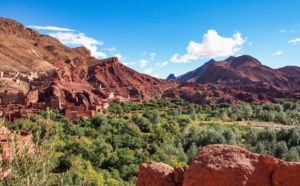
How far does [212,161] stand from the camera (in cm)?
512

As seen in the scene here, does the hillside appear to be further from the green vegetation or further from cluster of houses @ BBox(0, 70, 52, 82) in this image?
cluster of houses @ BBox(0, 70, 52, 82)

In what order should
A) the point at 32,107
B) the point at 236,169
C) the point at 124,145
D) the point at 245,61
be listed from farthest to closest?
the point at 245,61 < the point at 32,107 < the point at 124,145 < the point at 236,169

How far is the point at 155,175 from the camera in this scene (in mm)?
6023

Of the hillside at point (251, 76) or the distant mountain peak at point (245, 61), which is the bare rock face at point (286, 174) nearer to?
the hillside at point (251, 76)

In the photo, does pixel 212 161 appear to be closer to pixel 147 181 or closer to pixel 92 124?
pixel 147 181

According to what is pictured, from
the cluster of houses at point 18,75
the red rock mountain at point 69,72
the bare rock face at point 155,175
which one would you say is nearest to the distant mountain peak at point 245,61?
the red rock mountain at point 69,72

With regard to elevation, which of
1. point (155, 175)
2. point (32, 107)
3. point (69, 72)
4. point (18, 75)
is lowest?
point (155, 175)

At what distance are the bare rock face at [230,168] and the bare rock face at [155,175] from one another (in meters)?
0.87

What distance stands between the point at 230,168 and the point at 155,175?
188cm

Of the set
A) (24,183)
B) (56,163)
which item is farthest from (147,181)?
(56,163)

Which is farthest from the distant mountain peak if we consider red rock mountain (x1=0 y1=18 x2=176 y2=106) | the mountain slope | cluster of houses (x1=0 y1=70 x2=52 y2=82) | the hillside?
cluster of houses (x1=0 y1=70 x2=52 y2=82)

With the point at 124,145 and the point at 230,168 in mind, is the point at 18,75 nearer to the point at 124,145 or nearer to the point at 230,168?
the point at 124,145

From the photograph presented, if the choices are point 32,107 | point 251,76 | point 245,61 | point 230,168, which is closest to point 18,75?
point 32,107

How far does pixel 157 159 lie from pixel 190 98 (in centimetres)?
6004
